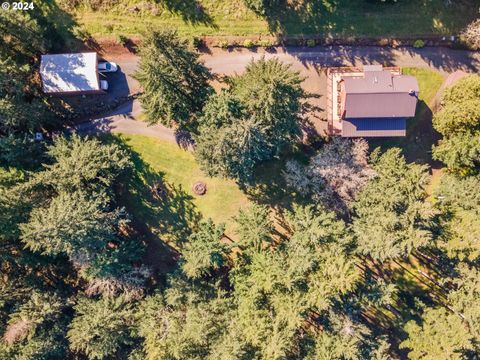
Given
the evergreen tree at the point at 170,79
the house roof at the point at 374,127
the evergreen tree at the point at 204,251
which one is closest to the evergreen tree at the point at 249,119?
the evergreen tree at the point at 170,79

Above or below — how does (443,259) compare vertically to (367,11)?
below

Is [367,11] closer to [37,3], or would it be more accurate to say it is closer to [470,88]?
[470,88]

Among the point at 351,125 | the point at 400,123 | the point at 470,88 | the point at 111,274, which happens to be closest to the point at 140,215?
the point at 111,274

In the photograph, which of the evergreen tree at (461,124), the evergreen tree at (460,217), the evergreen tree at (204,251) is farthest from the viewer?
the evergreen tree at (204,251)

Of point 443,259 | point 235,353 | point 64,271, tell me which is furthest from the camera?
point 64,271

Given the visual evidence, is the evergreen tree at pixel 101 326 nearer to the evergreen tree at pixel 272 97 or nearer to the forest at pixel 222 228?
the forest at pixel 222 228

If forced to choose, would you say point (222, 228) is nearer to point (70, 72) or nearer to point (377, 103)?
point (377, 103)

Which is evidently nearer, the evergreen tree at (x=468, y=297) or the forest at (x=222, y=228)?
the forest at (x=222, y=228)
